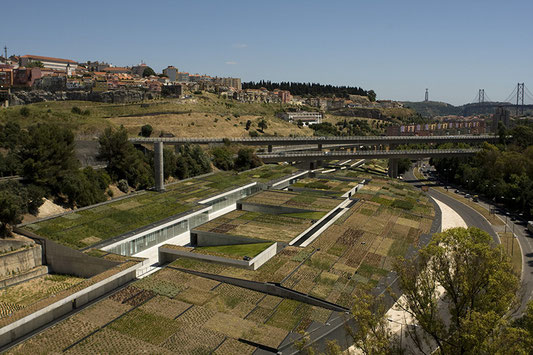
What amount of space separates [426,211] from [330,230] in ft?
51.1

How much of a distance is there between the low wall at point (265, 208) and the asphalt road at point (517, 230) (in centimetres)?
1960

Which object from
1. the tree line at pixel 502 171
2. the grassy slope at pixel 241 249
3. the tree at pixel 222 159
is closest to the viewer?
the grassy slope at pixel 241 249

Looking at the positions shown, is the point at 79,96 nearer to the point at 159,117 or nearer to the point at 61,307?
the point at 159,117

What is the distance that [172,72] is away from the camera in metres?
154

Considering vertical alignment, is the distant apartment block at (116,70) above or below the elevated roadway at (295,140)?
above

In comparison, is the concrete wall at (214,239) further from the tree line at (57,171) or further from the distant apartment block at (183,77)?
the distant apartment block at (183,77)

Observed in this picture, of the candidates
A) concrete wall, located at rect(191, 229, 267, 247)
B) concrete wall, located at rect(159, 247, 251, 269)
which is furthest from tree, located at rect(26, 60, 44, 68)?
concrete wall, located at rect(159, 247, 251, 269)

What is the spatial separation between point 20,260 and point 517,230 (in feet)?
161

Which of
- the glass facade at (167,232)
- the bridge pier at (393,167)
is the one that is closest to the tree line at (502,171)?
the bridge pier at (393,167)

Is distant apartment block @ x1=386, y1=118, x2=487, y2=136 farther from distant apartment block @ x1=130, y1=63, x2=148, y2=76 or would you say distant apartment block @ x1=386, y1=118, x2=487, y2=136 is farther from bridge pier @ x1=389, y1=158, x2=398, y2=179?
distant apartment block @ x1=130, y1=63, x2=148, y2=76

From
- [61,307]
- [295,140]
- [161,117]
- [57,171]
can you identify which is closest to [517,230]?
[295,140]

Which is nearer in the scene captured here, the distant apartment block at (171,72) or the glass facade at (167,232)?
the glass facade at (167,232)

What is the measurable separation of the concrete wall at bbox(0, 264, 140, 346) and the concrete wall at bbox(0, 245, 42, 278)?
930 centimetres

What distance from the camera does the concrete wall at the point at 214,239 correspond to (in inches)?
1264
